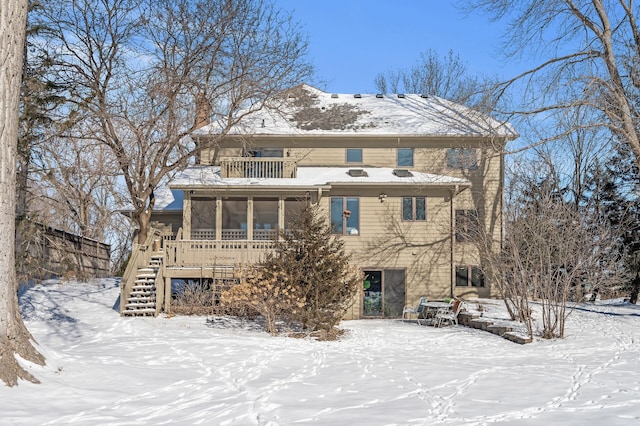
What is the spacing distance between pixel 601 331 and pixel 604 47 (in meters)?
9.18

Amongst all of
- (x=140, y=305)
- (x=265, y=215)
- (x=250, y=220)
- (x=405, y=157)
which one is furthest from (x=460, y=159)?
(x=140, y=305)

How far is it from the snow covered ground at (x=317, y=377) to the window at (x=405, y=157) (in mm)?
8443

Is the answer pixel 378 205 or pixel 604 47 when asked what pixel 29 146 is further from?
pixel 604 47

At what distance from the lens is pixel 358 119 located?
25156 millimetres

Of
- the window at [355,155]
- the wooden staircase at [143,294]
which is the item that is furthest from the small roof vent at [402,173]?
the wooden staircase at [143,294]

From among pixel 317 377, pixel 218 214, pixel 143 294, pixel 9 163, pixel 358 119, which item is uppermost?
pixel 358 119

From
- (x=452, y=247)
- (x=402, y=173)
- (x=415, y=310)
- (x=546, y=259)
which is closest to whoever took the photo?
(x=546, y=259)

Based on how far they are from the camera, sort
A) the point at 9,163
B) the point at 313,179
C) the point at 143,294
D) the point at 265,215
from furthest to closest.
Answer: the point at 265,215
the point at 313,179
the point at 143,294
the point at 9,163

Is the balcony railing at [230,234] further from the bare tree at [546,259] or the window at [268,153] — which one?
the bare tree at [546,259]

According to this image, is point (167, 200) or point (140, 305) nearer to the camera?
point (140, 305)

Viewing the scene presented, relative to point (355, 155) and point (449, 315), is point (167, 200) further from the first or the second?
point (449, 315)

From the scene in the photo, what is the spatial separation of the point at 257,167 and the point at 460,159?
7.68 meters

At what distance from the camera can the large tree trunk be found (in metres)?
7.98

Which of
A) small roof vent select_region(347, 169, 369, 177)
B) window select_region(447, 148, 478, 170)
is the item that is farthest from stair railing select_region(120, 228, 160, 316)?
window select_region(447, 148, 478, 170)
